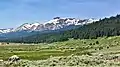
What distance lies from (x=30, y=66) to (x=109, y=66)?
43.0ft

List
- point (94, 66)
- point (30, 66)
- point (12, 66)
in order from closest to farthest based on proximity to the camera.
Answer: point (94, 66)
point (30, 66)
point (12, 66)

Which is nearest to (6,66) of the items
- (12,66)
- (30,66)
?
(12,66)

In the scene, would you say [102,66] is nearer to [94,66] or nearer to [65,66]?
[94,66]

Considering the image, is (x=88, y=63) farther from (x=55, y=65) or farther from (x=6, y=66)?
(x=6, y=66)

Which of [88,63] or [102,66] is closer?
[102,66]

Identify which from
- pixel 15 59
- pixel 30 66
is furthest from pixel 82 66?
pixel 15 59

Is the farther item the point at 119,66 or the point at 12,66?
the point at 12,66

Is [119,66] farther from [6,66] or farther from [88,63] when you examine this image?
[6,66]

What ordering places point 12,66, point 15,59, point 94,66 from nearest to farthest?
point 94,66 → point 12,66 → point 15,59

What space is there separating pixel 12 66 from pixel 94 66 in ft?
53.8

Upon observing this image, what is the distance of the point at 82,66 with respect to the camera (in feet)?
170

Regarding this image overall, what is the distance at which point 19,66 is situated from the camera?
2264 inches

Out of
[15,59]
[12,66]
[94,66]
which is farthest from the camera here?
[15,59]

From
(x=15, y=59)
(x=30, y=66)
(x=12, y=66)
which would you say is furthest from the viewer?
(x=15, y=59)
